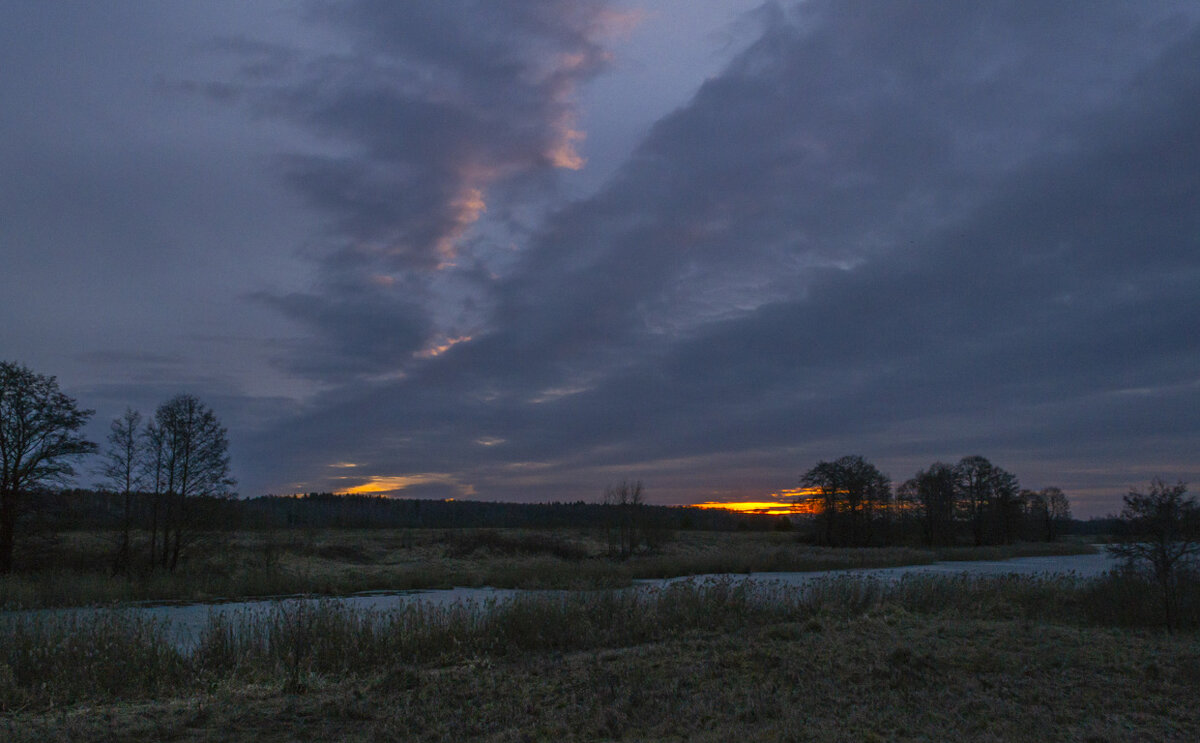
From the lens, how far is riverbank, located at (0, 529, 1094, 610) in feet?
95.5

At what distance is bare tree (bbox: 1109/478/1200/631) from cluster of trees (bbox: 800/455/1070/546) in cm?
6968

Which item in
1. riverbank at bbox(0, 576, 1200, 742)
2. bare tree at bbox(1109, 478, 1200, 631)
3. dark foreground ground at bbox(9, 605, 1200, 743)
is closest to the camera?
dark foreground ground at bbox(9, 605, 1200, 743)

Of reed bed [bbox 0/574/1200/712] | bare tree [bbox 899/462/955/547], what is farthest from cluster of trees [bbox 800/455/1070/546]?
reed bed [bbox 0/574/1200/712]

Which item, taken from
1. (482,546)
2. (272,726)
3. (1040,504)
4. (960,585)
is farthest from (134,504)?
(1040,504)

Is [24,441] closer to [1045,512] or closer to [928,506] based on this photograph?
[928,506]

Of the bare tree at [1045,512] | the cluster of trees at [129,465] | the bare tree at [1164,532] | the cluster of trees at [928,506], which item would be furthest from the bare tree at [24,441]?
the bare tree at [1045,512]

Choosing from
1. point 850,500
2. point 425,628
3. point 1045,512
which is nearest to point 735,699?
point 425,628

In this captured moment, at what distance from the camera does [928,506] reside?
Answer: 8656 cm

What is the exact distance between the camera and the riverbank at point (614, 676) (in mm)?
8328

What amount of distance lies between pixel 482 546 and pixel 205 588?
2966cm

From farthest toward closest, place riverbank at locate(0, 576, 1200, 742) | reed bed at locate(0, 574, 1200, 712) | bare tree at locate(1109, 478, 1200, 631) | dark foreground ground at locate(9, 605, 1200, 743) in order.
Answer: bare tree at locate(1109, 478, 1200, 631), reed bed at locate(0, 574, 1200, 712), riverbank at locate(0, 576, 1200, 742), dark foreground ground at locate(9, 605, 1200, 743)

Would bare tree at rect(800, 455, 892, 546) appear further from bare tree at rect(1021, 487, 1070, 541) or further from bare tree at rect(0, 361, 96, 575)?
bare tree at rect(0, 361, 96, 575)

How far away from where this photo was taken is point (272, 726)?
8812 mm

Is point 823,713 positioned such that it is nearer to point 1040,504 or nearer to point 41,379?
point 41,379
